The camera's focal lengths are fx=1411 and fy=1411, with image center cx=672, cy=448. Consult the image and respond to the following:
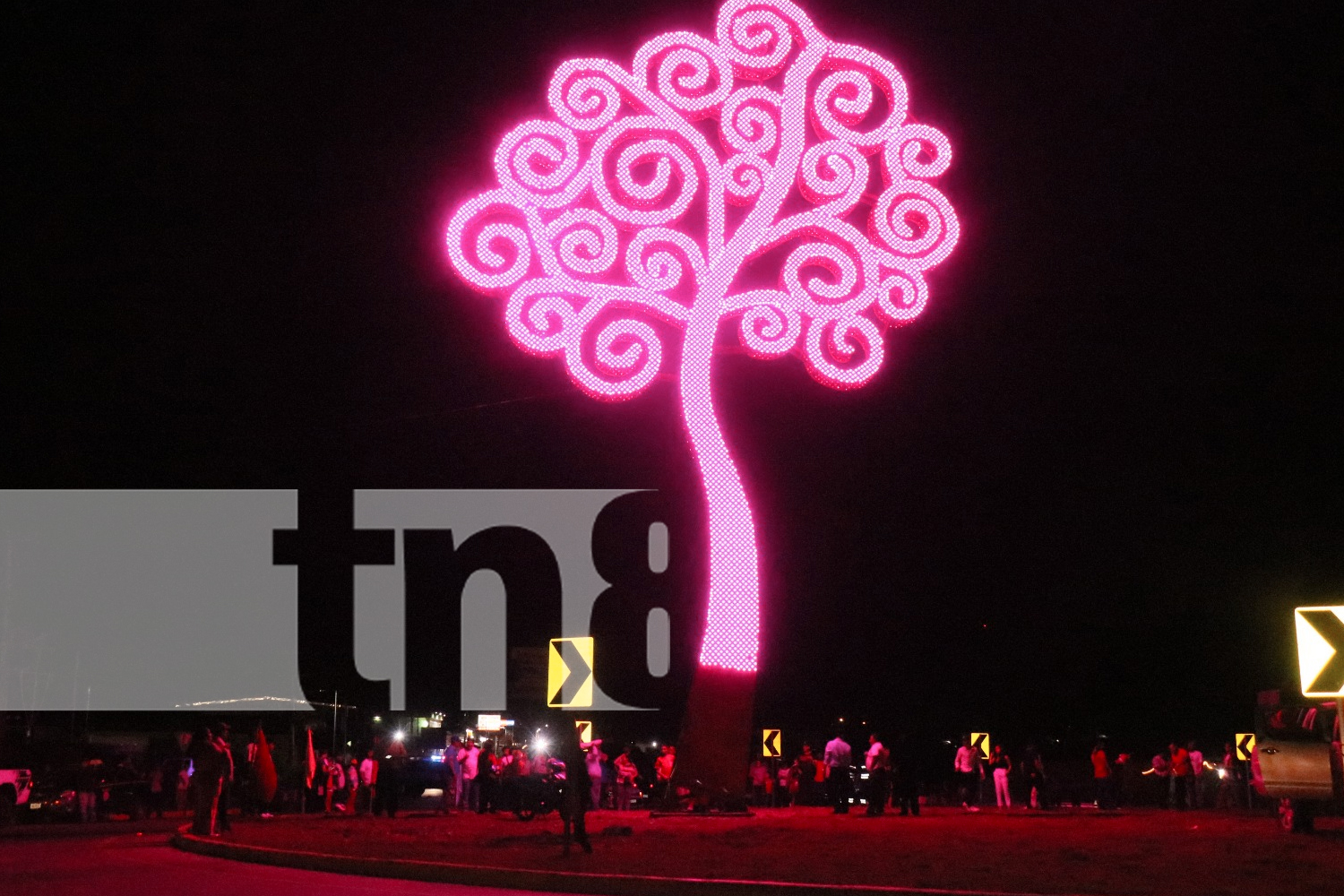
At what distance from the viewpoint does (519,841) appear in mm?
18406

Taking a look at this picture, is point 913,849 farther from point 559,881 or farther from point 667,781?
point 667,781

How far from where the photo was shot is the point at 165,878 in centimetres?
1469

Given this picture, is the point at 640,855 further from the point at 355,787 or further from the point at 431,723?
the point at 431,723

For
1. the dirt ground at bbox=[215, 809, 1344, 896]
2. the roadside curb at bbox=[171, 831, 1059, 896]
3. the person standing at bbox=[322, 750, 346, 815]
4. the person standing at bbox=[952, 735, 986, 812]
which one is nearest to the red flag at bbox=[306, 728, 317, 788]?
the person standing at bbox=[322, 750, 346, 815]

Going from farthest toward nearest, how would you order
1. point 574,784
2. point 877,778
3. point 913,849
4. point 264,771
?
point 877,778
point 264,771
point 913,849
point 574,784

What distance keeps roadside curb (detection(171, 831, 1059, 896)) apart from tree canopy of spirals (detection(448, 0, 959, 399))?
29.7 feet

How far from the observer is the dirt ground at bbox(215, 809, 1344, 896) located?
508 inches

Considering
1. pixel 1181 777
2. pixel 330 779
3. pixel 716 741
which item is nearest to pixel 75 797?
pixel 330 779

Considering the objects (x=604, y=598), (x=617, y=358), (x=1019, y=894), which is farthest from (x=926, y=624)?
(x=1019, y=894)

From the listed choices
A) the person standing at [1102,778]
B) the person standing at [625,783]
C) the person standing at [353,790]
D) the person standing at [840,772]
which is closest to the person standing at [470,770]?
the person standing at [353,790]

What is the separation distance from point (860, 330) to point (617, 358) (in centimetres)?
→ 422

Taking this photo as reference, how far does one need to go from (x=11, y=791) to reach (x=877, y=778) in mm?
18684

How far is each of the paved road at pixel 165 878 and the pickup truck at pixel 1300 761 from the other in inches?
443

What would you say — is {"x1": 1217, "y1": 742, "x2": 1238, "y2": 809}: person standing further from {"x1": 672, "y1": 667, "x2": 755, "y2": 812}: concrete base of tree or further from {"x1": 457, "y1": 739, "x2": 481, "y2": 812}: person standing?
{"x1": 457, "y1": 739, "x2": 481, "y2": 812}: person standing
